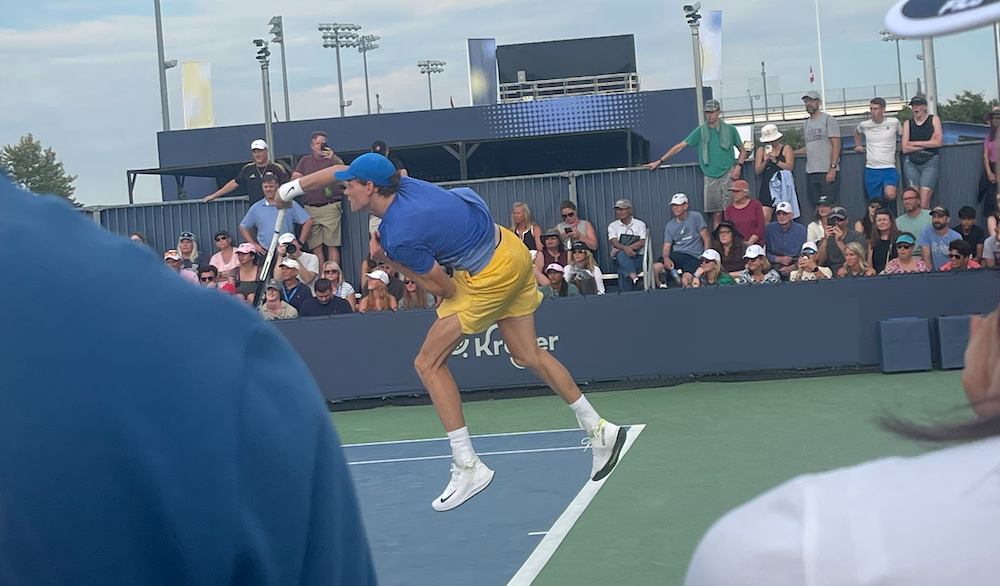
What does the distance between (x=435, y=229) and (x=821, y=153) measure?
8.55 metres

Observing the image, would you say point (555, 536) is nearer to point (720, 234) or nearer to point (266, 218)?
point (720, 234)

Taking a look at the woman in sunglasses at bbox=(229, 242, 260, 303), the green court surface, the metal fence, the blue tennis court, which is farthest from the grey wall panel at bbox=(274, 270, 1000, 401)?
the blue tennis court

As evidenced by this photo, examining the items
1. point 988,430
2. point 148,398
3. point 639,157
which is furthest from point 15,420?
point 639,157

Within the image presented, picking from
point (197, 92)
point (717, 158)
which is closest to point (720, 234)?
point (717, 158)

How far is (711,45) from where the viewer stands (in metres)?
19.5

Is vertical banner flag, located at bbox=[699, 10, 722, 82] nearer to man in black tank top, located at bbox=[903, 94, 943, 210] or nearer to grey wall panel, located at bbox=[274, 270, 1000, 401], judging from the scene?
man in black tank top, located at bbox=[903, 94, 943, 210]

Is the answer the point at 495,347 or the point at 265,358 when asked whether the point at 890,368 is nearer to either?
the point at 495,347

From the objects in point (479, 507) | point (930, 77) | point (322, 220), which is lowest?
point (479, 507)

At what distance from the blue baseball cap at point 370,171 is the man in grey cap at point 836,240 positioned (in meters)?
7.84

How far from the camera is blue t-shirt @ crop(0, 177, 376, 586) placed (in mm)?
710

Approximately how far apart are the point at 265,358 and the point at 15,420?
0.58ft

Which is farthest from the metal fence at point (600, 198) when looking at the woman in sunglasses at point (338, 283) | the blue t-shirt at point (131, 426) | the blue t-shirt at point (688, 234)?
the blue t-shirt at point (131, 426)

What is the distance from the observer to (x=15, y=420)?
0.70 metres

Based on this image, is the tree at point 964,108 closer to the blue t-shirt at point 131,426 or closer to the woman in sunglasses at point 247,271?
the woman in sunglasses at point 247,271
